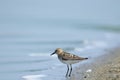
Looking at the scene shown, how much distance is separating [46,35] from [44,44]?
4.01 meters

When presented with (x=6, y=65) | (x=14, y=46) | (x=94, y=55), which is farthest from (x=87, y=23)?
(x=6, y=65)

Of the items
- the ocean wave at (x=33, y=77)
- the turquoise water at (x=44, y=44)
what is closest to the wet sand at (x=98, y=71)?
the turquoise water at (x=44, y=44)

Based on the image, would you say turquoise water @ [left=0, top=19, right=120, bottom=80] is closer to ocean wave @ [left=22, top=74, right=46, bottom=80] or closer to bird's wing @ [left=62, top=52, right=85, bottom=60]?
ocean wave @ [left=22, top=74, right=46, bottom=80]

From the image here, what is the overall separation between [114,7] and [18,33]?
81.2 ft

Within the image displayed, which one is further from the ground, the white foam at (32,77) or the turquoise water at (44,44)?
the turquoise water at (44,44)

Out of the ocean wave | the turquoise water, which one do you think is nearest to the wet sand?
the turquoise water

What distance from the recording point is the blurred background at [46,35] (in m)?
18.4

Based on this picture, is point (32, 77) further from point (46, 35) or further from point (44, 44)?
point (46, 35)

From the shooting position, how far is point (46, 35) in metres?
29.6

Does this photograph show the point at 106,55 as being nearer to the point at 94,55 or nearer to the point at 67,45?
the point at 94,55

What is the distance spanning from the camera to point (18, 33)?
30.0 m

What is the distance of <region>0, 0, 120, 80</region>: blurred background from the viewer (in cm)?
1839

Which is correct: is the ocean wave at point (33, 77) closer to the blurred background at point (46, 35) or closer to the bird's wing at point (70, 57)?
the blurred background at point (46, 35)

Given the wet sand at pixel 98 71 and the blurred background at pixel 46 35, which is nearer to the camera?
the wet sand at pixel 98 71
